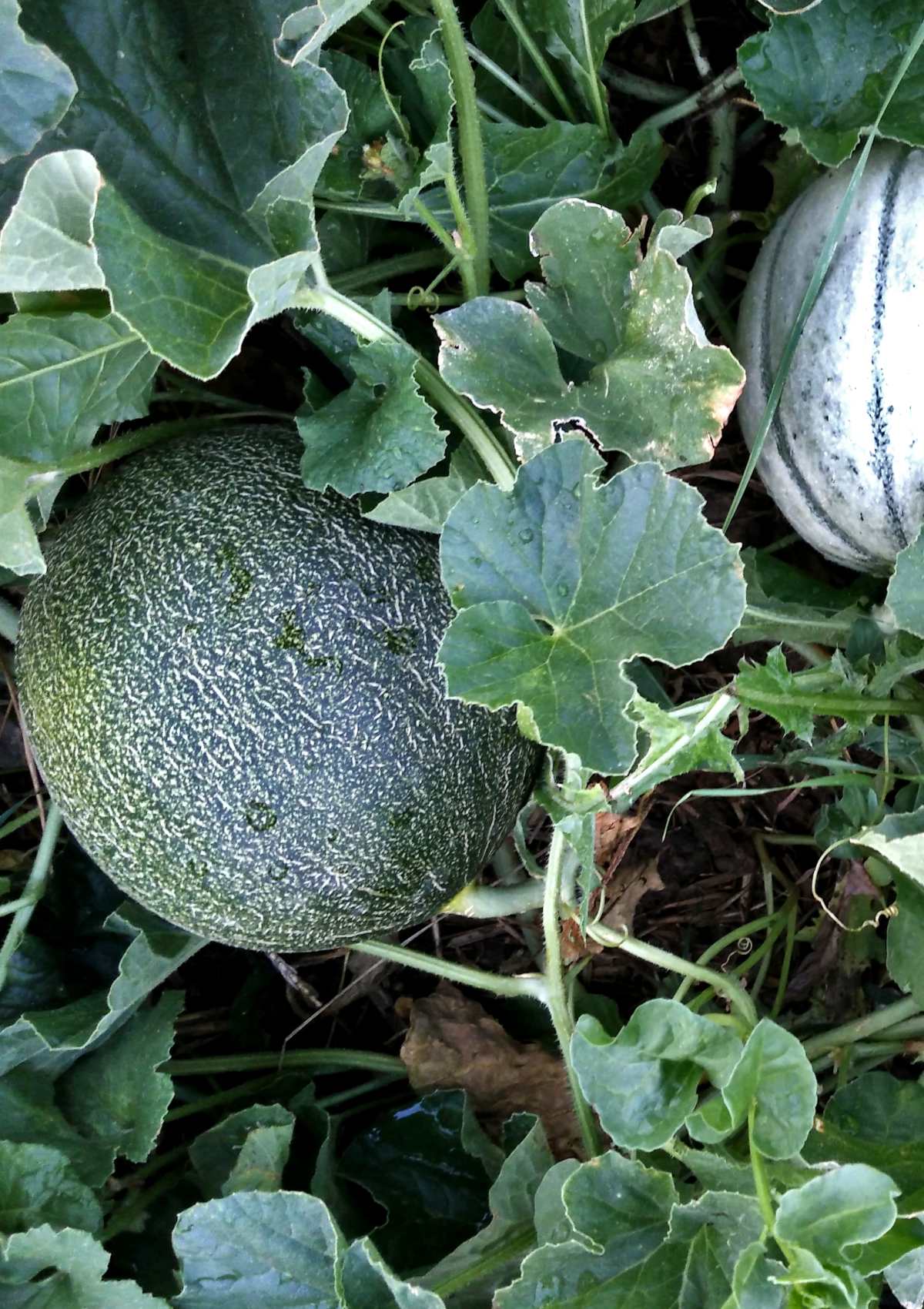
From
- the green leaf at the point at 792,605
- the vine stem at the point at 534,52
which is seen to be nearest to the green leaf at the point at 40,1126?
the green leaf at the point at 792,605

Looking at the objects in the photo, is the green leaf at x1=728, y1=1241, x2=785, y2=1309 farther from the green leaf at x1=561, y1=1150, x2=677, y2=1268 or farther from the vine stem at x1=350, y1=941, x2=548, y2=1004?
the vine stem at x1=350, y1=941, x2=548, y2=1004

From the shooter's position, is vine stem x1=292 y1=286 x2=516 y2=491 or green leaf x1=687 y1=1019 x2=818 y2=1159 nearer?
green leaf x1=687 y1=1019 x2=818 y2=1159

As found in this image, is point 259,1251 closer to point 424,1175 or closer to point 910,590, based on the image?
point 424,1175

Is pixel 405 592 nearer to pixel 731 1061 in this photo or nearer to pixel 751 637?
pixel 751 637

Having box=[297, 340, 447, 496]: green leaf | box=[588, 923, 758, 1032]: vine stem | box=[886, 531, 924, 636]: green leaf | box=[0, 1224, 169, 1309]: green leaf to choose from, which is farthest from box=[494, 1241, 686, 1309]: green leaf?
box=[297, 340, 447, 496]: green leaf

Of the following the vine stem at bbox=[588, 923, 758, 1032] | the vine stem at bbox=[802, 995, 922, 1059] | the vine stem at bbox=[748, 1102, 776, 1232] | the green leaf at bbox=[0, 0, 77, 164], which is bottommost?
the vine stem at bbox=[802, 995, 922, 1059]

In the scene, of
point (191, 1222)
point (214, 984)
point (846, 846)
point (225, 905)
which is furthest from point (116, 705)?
point (846, 846)
